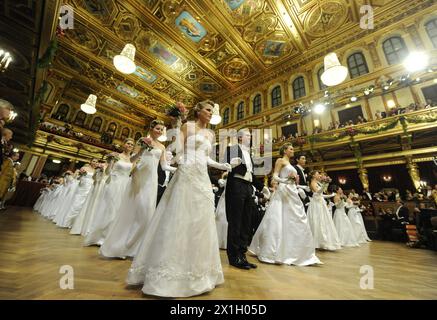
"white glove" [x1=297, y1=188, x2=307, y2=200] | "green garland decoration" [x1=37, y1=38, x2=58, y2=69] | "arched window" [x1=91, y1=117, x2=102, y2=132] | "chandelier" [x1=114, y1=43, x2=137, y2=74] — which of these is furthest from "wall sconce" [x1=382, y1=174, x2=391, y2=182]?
"arched window" [x1=91, y1=117, x2=102, y2=132]

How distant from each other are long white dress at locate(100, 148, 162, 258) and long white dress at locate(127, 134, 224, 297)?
89 cm

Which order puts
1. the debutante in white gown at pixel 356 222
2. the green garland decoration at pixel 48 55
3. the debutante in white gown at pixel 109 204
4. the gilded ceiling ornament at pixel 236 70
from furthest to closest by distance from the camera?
1. the gilded ceiling ornament at pixel 236 70
2. the debutante in white gown at pixel 356 222
3. the green garland decoration at pixel 48 55
4. the debutante in white gown at pixel 109 204

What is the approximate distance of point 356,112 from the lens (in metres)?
10.5

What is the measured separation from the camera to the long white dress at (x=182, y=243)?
1270 mm

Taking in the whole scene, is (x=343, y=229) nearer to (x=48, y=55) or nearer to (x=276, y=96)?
(x=48, y=55)

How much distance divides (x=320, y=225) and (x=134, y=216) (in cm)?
404

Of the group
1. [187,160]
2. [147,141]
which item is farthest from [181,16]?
[187,160]

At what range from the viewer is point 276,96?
45.8 feet

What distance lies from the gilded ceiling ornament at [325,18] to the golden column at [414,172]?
834 centimetres

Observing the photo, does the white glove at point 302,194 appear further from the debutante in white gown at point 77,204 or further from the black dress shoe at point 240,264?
the debutante in white gown at point 77,204

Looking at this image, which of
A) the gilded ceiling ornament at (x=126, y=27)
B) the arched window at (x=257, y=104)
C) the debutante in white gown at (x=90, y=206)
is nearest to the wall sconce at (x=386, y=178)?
the arched window at (x=257, y=104)

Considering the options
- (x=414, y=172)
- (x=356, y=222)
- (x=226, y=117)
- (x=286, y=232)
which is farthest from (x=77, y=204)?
(x=226, y=117)

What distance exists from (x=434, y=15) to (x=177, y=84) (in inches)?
593

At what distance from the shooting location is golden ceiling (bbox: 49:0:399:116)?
9789mm
